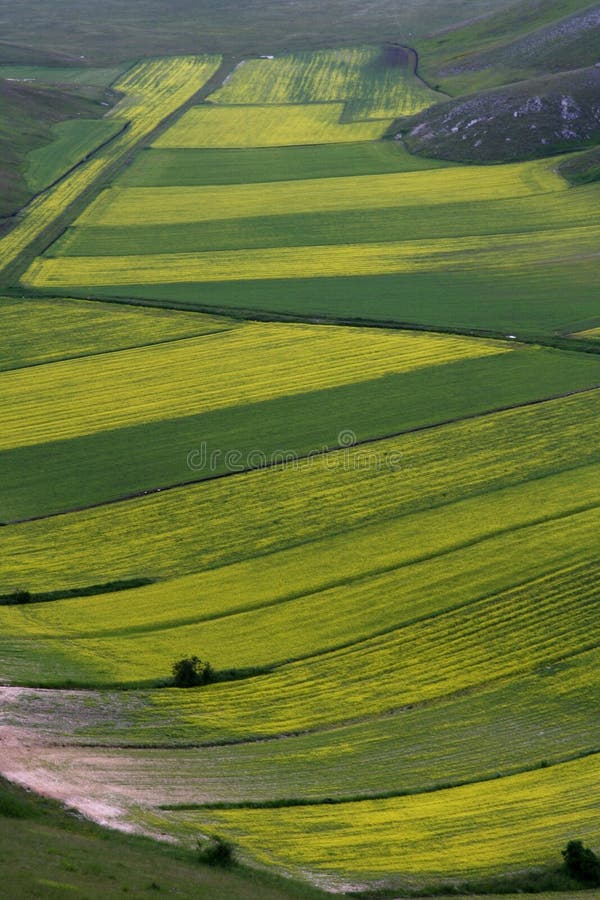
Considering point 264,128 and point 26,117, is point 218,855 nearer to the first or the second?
point 264,128

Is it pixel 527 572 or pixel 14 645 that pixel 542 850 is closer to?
pixel 527 572

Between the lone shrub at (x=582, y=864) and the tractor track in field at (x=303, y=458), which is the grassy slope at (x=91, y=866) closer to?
the lone shrub at (x=582, y=864)

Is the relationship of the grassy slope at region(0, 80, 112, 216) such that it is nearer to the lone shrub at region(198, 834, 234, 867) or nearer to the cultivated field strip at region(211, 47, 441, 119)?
the cultivated field strip at region(211, 47, 441, 119)

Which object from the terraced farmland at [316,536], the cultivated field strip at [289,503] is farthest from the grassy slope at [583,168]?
the cultivated field strip at [289,503]

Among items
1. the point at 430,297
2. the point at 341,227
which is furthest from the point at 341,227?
the point at 430,297

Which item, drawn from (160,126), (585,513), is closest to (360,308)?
(585,513)
